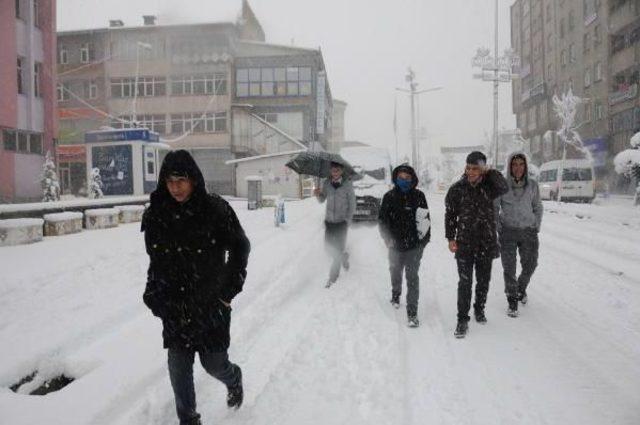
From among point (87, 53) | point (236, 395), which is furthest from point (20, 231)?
point (87, 53)

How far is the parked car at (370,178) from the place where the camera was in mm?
15461

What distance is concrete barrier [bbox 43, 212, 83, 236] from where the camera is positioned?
37.2 feet

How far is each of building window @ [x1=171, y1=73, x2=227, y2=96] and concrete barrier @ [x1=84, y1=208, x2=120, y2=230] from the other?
26942mm

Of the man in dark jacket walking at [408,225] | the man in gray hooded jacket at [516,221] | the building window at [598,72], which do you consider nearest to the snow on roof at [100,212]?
the man in dark jacket walking at [408,225]

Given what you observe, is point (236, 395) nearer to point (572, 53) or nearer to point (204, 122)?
point (204, 122)

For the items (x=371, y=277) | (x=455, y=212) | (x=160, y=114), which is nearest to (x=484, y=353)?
(x=455, y=212)

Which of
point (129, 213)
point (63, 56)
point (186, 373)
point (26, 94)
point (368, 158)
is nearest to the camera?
point (186, 373)

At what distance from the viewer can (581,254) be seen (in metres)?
10.0

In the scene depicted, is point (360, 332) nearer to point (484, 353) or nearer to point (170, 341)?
point (484, 353)

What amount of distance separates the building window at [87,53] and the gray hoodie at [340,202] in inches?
1585

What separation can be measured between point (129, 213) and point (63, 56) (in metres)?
33.9

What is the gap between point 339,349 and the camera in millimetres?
4723

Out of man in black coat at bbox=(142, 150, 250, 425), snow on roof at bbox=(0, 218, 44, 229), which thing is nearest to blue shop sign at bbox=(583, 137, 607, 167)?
snow on roof at bbox=(0, 218, 44, 229)

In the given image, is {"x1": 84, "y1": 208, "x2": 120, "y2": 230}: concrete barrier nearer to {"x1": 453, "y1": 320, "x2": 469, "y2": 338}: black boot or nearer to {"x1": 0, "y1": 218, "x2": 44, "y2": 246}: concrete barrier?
{"x1": 0, "y1": 218, "x2": 44, "y2": 246}: concrete barrier
